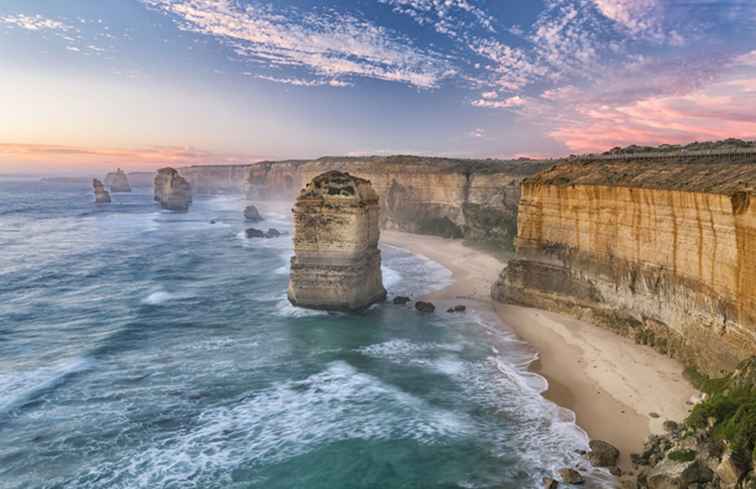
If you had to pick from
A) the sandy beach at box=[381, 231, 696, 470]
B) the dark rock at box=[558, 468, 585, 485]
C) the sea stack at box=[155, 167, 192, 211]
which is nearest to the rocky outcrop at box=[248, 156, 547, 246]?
the sandy beach at box=[381, 231, 696, 470]

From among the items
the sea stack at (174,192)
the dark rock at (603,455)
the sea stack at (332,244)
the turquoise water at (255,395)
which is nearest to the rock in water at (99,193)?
the sea stack at (174,192)

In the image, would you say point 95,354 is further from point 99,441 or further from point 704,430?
point 704,430

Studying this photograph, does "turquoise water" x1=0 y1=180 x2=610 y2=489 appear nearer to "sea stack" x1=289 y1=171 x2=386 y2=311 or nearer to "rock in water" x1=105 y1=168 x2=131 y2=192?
"sea stack" x1=289 y1=171 x2=386 y2=311

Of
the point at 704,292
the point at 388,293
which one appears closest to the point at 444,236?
the point at 388,293

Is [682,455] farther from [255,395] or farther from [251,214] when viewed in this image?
[251,214]

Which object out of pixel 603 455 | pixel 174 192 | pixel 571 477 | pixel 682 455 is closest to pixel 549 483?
pixel 571 477

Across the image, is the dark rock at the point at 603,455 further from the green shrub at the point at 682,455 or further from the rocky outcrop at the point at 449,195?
the rocky outcrop at the point at 449,195

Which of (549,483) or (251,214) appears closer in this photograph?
(549,483)
